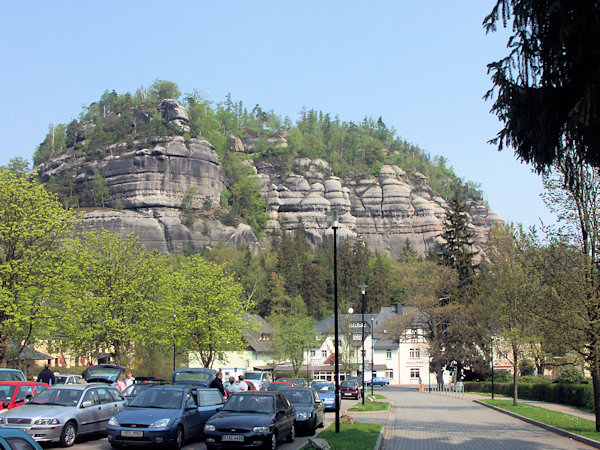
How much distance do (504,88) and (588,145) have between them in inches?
69.6

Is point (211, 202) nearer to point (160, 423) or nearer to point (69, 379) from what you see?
point (69, 379)

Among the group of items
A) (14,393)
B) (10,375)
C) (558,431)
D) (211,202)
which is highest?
(211,202)

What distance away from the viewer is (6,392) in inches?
709

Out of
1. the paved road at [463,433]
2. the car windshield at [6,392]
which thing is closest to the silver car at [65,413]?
the car windshield at [6,392]

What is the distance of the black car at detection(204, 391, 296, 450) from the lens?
14797 mm

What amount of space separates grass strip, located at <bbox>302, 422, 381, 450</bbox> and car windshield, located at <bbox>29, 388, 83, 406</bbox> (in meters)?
6.27

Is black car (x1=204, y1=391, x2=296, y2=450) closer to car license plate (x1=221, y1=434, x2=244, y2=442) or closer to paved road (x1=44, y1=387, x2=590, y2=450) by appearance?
car license plate (x1=221, y1=434, x2=244, y2=442)

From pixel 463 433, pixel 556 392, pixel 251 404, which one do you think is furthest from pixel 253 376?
pixel 251 404

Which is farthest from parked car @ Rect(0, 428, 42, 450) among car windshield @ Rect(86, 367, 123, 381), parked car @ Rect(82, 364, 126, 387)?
car windshield @ Rect(86, 367, 123, 381)

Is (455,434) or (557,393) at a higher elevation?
(557,393)

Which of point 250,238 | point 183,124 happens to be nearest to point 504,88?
point 250,238

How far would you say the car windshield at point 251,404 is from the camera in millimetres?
16516

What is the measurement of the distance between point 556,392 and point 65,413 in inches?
1252

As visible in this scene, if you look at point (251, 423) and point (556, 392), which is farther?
point (556, 392)
